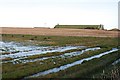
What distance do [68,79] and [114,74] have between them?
3.39 m

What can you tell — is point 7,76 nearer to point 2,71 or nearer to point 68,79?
point 2,71

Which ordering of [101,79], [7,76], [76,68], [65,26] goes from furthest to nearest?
[65,26], [76,68], [7,76], [101,79]

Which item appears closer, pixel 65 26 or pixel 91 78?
pixel 91 78

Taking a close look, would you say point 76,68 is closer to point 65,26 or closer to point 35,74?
point 35,74

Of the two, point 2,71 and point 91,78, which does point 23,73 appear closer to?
point 2,71

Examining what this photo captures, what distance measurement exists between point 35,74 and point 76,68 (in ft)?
13.7

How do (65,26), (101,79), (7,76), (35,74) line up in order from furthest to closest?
1. (65,26)
2. (35,74)
3. (7,76)
4. (101,79)

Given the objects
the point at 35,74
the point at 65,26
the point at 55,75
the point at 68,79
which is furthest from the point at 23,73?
the point at 65,26

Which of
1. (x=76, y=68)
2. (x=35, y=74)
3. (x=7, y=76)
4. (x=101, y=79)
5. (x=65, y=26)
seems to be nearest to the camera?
(x=101, y=79)

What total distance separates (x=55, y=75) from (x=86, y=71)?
307cm

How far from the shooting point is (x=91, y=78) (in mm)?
19375

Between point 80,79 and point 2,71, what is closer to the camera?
point 80,79

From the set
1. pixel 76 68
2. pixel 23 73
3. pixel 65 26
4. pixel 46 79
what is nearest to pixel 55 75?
pixel 46 79

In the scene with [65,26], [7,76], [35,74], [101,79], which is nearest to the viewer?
[101,79]
